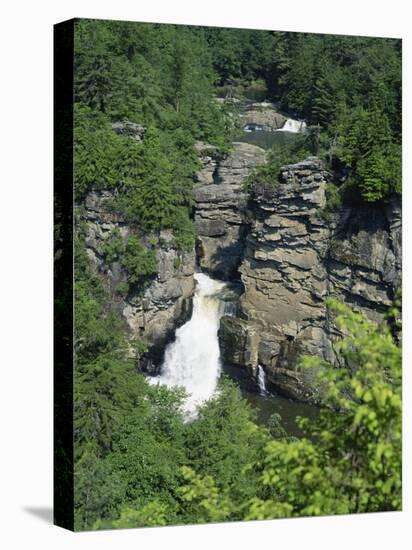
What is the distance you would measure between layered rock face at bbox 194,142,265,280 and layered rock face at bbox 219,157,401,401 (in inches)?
9.4

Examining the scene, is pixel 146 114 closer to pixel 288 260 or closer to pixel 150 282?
pixel 150 282

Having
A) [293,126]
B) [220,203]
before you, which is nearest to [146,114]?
[220,203]

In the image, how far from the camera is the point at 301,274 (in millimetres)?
11219

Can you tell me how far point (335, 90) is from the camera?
1113cm

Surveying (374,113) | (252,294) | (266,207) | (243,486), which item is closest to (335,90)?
(374,113)

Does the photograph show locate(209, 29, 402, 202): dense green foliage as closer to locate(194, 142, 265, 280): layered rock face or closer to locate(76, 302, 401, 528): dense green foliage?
locate(194, 142, 265, 280): layered rock face

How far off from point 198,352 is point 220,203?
1334mm

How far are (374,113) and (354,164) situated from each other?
498 mm

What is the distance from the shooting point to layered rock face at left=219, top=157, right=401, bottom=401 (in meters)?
11.0

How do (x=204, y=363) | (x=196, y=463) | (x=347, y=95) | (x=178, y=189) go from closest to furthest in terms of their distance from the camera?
(x=196, y=463) < (x=178, y=189) < (x=204, y=363) < (x=347, y=95)

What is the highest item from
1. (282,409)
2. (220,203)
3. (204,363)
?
(220,203)

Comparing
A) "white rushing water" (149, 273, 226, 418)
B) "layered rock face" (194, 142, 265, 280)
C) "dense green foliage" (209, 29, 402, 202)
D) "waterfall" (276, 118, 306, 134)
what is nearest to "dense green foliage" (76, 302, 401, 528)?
"white rushing water" (149, 273, 226, 418)

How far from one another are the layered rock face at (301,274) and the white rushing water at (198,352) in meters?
0.13

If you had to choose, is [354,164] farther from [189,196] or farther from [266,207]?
[189,196]
